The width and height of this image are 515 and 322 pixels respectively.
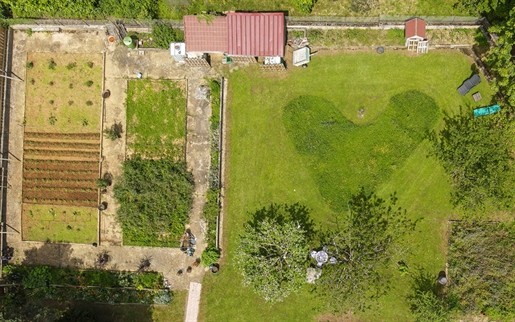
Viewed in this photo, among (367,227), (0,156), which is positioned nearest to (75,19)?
(0,156)

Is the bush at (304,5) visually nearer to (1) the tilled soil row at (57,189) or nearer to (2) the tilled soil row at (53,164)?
(2) the tilled soil row at (53,164)

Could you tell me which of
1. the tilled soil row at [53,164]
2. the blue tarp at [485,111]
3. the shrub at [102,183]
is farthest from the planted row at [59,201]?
the blue tarp at [485,111]

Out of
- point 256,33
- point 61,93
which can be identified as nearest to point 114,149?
point 61,93

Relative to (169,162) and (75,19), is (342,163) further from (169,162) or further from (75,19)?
(75,19)

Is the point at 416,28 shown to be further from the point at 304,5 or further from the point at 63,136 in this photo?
the point at 63,136

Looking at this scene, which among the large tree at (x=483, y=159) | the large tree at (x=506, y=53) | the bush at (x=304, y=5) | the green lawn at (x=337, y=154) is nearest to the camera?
the large tree at (x=506, y=53)

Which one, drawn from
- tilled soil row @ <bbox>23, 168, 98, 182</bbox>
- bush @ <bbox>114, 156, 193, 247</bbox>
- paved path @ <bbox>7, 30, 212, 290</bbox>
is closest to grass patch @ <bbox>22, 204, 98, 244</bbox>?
paved path @ <bbox>7, 30, 212, 290</bbox>
